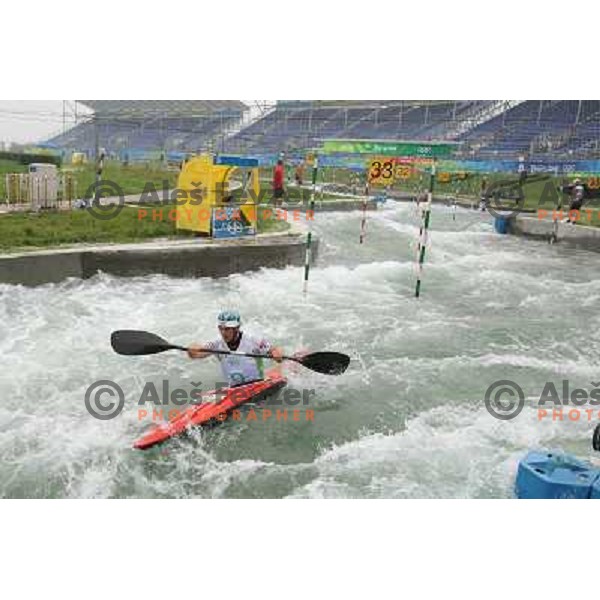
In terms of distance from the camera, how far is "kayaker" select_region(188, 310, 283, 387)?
224 inches

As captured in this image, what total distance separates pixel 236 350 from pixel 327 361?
34.5 inches

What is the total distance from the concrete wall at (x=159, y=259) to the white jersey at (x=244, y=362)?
502cm

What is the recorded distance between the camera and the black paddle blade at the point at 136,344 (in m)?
5.89

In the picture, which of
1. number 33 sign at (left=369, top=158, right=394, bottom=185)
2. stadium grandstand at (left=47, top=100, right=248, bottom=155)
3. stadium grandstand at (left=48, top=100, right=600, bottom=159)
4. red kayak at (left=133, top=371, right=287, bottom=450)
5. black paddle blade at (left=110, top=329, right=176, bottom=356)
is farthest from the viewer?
stadium grandstand at (left=47, top=100, right=248, bottom=155)

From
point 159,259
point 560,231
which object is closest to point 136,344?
point 159,259

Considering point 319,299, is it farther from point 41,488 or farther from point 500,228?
point 500,228

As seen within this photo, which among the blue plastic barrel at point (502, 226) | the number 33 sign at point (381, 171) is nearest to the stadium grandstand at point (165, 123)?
the blue plastic barrel at point (502, 226)

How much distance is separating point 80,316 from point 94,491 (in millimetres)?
4416

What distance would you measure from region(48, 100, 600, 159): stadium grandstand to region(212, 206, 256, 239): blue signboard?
51.7ft

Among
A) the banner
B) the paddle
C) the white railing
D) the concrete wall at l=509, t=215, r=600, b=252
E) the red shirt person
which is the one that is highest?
the white railing

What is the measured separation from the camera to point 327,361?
596 cm

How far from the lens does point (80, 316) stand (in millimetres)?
8914

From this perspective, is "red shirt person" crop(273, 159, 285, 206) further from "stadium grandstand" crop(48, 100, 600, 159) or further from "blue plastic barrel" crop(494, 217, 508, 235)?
"stadium grandstand" crop(48, 100, 600, 159)

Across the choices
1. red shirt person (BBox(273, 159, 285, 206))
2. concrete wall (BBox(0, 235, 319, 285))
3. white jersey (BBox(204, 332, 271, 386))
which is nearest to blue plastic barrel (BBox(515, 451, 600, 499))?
white jersey (BBox(204, 332, 271, 386))
